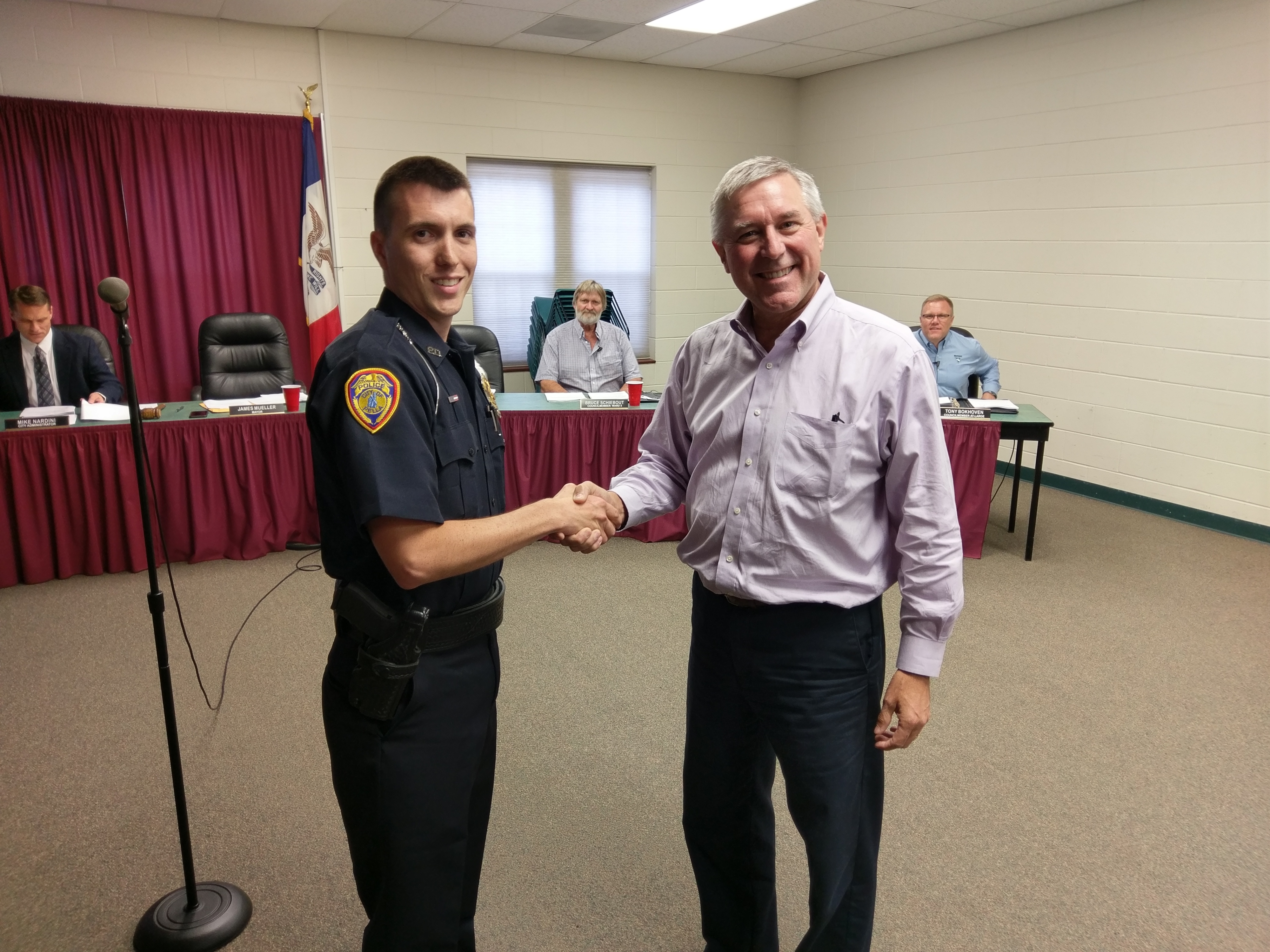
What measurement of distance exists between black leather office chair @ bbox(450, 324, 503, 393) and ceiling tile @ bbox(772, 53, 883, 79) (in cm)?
344

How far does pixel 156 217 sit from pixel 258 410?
212cm

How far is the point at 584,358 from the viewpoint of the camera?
5383 millimetres

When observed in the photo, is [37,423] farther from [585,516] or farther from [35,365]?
[585,516]

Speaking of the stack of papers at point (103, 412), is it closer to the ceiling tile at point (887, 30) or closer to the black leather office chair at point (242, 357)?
the black leather office chair at point (242, 357)

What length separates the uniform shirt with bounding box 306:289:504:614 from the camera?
1272mm

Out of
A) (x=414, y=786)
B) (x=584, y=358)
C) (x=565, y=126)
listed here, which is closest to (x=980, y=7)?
(x=565, y=126)

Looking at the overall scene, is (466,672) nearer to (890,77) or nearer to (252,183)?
(252,183)

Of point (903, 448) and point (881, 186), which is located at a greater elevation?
point (881, 186)

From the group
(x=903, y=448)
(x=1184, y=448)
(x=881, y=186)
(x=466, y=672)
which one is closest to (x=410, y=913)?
(x=466, y=672)

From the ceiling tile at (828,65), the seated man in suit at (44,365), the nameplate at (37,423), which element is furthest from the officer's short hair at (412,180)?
the ceiling tile at (828,65)

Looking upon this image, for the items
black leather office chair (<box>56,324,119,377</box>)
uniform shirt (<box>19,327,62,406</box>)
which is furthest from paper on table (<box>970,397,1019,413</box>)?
uniform shirt (<box>19,327,62,406</box>)

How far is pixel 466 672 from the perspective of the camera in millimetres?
1452

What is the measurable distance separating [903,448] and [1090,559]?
11.7 feet

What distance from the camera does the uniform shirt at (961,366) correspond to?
16.5ft
